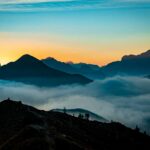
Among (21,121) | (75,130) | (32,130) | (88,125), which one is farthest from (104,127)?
(32,130)

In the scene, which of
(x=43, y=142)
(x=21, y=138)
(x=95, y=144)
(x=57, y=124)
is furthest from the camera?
(x=57, y=124)

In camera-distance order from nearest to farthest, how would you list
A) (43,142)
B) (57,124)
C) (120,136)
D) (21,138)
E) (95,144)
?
1. (43,142)
2. (21,138)
3. (95,144)
4. (57,124)
5. (120,136)

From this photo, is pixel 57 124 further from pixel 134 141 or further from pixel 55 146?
pixel 55 146

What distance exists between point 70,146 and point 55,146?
14.1 ft

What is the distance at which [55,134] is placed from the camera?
12344 cm

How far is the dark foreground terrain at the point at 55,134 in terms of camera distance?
113 meters

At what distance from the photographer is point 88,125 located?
189000 millimetres

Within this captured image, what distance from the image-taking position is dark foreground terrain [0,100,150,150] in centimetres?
11288

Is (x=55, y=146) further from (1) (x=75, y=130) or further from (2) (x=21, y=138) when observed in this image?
(1) (x=75, y=130)

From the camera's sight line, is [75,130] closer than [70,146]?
No

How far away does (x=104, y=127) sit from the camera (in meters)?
194

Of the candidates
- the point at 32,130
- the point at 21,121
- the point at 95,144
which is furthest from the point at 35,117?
the point at 32,130

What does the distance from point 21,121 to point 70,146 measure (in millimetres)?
59882

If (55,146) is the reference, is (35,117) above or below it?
above
